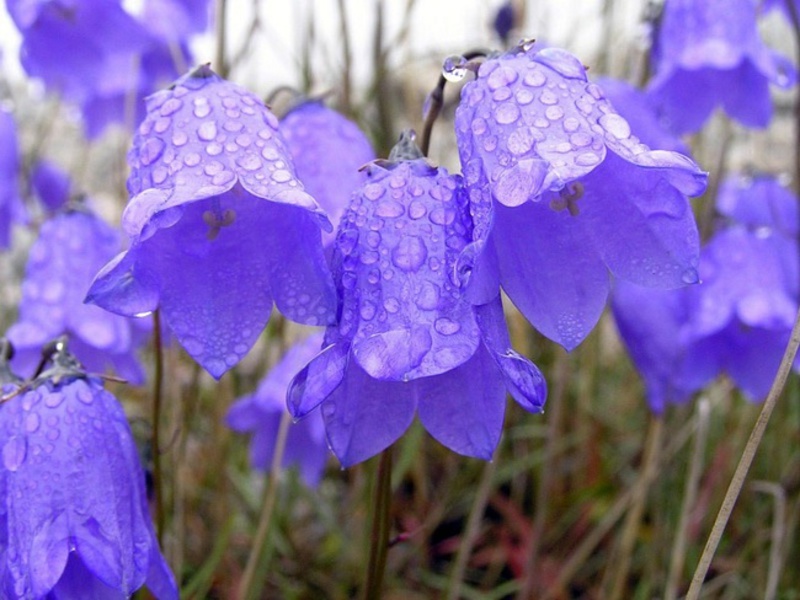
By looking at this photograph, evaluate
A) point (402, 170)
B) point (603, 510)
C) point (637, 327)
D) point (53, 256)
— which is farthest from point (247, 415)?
point (603, 510)

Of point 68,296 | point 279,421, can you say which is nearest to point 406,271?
point 68,296

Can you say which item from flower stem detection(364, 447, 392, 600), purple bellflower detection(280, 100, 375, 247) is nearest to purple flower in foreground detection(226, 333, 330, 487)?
purple bellflower detection(280, 100, 375, 247)

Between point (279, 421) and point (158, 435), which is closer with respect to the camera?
point (158, 435)

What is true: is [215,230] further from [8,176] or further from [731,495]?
[8,176]

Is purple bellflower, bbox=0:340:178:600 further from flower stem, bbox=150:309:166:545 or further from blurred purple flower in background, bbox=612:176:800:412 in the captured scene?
blurred purple flower in background, bbox=612:176:800:412

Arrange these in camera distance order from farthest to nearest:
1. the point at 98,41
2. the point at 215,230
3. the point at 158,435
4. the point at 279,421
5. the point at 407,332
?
the point at 98,41 < the point at 279,421 < the point at 158,435 < the point at 215,230 < the point at 407,332

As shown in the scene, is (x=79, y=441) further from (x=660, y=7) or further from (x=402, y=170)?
(x=660, y=7)

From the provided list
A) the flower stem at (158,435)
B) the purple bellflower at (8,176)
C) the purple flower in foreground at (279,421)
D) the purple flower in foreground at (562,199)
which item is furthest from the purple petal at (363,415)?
the purple bellflower at (8,176)
